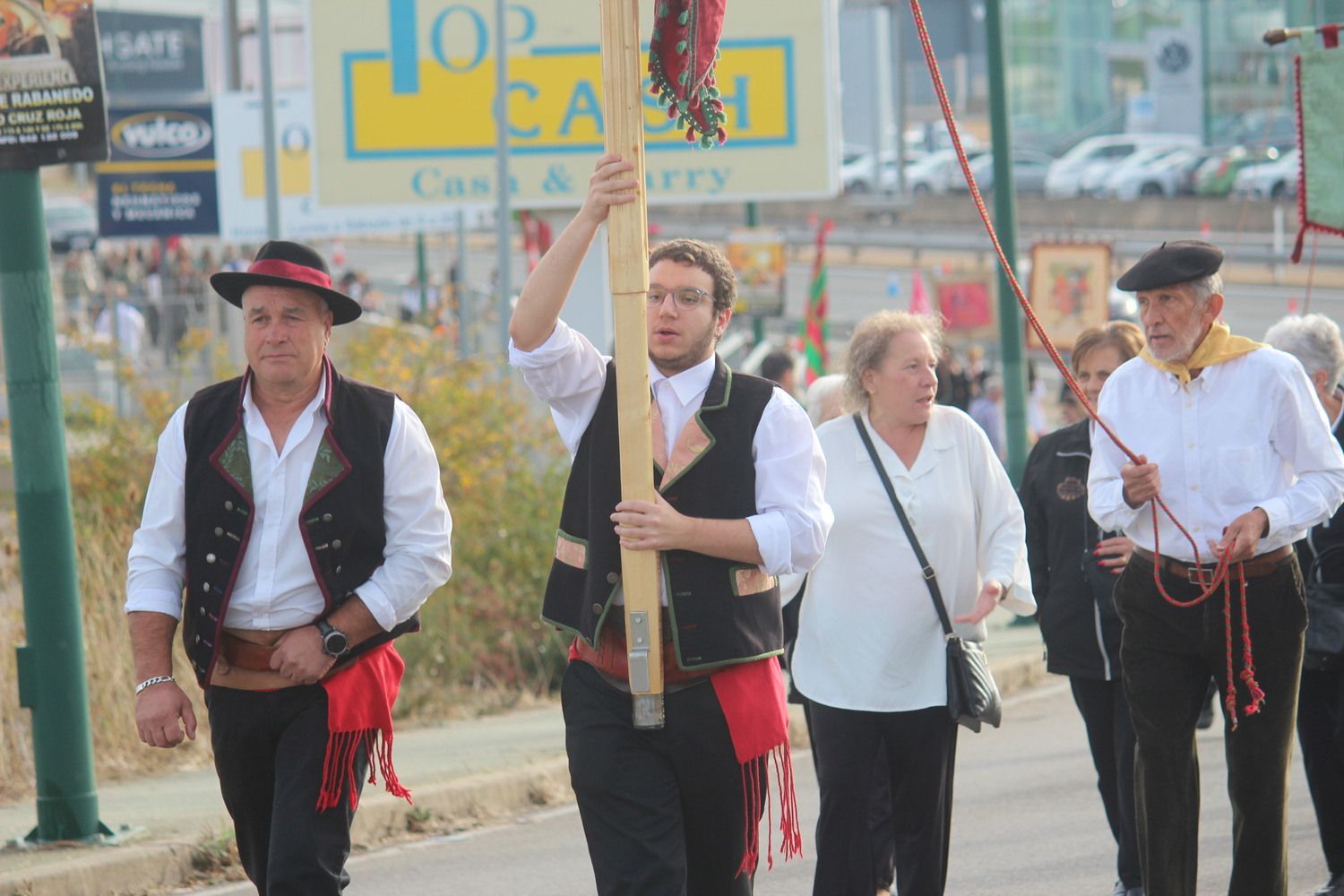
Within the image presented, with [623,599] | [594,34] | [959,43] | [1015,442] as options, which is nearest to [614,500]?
[623,599]

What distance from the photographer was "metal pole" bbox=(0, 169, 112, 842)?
702cm

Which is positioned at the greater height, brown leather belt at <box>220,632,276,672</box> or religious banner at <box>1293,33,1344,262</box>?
religious banner at <box>1293,33,1344,262</box>

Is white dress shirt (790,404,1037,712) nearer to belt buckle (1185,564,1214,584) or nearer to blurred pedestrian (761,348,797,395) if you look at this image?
belt buckle (1185,564,1214,584)

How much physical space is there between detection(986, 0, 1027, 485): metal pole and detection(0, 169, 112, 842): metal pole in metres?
8.68

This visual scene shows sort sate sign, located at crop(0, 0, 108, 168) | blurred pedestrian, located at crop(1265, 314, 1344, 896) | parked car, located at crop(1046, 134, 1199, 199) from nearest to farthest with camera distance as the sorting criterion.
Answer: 1. blurred pedestrian, located at crop(1265, 314, 1344, 896)
2. sate sign, located at crop(0, 0, 108, 168)
3. parked car, located at crop(1046, 134, 1199, 199)

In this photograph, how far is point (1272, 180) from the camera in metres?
44.2

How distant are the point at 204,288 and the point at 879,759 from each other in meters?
26.2

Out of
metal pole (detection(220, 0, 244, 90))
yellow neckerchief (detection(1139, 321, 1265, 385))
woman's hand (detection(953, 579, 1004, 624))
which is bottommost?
woman's hand (detection(953, 579, 1004, 624))

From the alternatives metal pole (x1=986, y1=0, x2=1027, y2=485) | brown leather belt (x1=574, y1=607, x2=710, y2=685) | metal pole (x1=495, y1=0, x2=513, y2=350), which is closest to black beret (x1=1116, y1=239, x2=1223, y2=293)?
Result: brown leather belt (x1=574, y1=607, x2=710, y2=685)

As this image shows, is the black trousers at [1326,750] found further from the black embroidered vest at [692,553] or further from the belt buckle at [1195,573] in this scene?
the black embroidered vest at [692,553]

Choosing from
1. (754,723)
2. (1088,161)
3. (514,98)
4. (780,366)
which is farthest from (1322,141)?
(1088,161)

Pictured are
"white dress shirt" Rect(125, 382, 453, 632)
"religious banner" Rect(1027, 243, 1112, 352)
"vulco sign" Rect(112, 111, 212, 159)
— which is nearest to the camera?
"white dress shirt" Rect(125, 382, 453, 632)

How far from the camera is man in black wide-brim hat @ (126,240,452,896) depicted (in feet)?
15.4

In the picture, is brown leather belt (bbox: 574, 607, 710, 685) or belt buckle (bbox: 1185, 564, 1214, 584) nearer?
brown leather belt (bbox: 574, 607, 710, 685)
